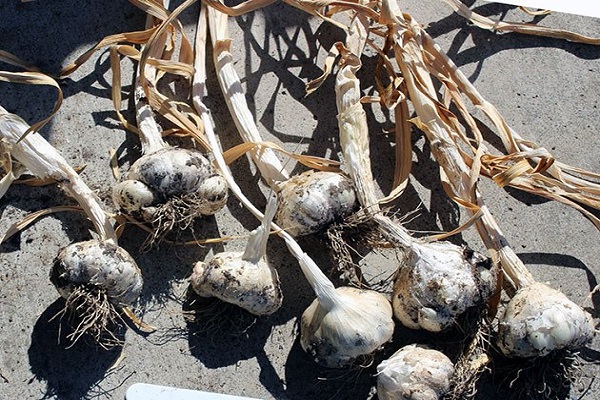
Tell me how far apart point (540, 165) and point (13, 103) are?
1.17m

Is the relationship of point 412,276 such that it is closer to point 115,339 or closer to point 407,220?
point 407,220

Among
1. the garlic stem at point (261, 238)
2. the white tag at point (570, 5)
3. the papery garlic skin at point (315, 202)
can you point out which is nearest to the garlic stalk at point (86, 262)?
the garlic stem at point (261, 238)

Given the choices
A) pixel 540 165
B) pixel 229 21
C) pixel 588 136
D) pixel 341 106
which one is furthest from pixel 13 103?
pixel 588 136

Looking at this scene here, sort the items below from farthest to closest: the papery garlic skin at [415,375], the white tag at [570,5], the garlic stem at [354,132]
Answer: the white tag at [570,5] → the garlic stem at [354,132] → the papery garlic skin at [415,375]

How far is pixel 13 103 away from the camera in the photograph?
6.46ft

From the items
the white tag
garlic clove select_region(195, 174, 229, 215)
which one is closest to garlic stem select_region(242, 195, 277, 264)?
garlic clove select_region(195, 174, 229, 215)

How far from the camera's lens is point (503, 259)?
72.9 inches

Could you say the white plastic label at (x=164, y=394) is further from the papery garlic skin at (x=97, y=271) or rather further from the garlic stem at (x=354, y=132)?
the garlic stem at (x=354, y=132)

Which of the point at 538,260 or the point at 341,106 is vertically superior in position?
the point at 341,106

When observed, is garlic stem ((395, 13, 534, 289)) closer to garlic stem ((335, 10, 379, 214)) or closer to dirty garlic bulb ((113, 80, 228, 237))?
garlic stem ((335, 10, 379, 214))

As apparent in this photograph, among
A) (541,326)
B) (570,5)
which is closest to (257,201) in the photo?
(541,326)

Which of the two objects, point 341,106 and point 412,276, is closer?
point 412,276

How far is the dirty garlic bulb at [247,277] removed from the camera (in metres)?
1.75

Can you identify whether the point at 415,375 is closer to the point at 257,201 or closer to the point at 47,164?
the point at 257,201
